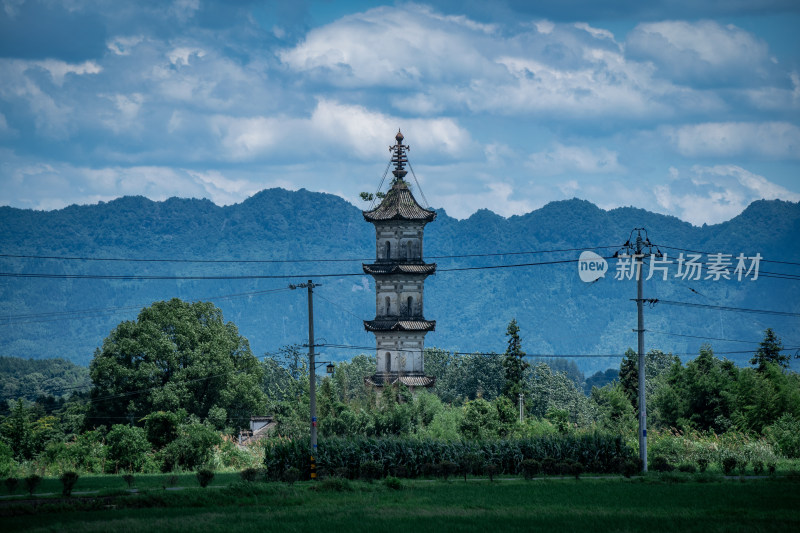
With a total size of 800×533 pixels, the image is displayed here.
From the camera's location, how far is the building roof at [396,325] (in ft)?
240

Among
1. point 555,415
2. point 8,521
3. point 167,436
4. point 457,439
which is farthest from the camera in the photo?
point 555,415

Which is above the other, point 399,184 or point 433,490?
point 399,184

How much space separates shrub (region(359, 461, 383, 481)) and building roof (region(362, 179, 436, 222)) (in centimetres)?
2628

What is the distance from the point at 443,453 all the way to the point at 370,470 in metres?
4.26

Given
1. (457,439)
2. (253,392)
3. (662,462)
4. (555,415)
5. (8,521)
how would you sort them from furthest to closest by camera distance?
(253,392) → (555,415) → (457,439) → (662,462) → (8,521)

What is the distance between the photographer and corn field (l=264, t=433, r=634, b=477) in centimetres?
5138

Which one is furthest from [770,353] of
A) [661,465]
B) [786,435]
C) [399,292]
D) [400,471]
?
[400,471]

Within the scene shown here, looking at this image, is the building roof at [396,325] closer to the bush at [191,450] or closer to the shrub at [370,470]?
the bush at [191,450]

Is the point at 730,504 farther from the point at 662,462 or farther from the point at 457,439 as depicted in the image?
the point at 457,439

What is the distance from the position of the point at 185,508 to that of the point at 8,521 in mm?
6469

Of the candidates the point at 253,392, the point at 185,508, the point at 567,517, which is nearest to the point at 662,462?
the point at 567,517

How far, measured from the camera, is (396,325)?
72.8 meters

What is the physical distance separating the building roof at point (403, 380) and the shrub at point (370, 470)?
868 inches

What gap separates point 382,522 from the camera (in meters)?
35.2
